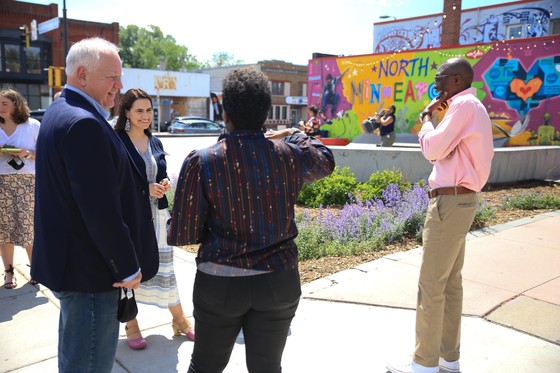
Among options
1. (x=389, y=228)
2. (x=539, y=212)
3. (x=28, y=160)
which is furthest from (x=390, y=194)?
(x=28, y=160)

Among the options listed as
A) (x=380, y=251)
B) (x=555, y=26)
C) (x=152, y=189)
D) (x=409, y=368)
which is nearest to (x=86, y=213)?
(x=152, y=189)

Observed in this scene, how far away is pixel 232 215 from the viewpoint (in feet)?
6.45

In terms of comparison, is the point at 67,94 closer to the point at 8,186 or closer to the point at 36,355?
the point at 36,355

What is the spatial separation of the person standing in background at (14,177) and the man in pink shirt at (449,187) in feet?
12.8

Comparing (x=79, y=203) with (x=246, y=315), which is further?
(x=246, y=315)

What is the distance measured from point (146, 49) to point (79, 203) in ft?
247

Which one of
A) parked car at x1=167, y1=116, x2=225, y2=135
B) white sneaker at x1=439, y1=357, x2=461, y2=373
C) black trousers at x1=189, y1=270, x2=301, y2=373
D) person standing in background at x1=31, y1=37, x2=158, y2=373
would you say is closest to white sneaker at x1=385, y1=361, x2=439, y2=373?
white sneaker at x1=439, y1=357, x2=461, y2=373

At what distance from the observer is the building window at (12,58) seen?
3453cm

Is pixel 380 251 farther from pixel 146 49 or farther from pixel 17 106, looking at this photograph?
pixel 146 49

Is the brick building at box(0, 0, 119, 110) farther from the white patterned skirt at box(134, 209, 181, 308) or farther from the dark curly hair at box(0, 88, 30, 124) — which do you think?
the white patterned skirt at box(134, 209, 181, 308)

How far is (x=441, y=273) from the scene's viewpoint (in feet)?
9.34

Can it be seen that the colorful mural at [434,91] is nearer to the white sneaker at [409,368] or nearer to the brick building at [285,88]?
the white sneaker at [409,368]

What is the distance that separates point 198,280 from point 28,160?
11.6ft

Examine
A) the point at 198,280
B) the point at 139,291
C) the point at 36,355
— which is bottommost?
the point at 36,355
